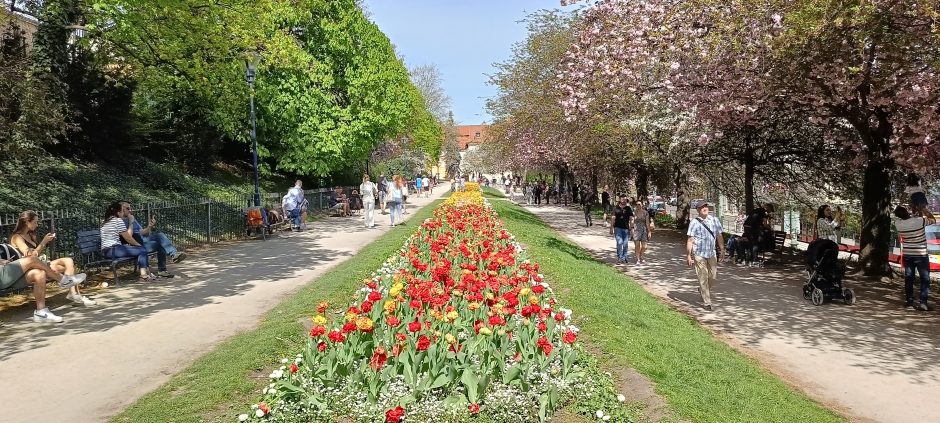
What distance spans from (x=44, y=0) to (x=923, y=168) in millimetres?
21156

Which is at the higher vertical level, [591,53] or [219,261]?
[591,53]

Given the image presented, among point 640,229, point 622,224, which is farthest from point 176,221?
point 640,229

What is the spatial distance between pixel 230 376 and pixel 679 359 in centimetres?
447

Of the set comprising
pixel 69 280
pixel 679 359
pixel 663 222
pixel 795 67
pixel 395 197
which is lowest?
pixel 679 359

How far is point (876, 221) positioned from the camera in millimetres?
12914

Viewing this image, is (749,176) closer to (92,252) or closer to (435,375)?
(435,375)

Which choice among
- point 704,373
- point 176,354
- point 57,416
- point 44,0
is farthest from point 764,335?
point 44,0

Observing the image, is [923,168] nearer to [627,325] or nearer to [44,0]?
[627,325]

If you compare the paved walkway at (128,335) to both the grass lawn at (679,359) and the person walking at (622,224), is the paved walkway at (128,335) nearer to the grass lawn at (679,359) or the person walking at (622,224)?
the grass lawn at (679,359)

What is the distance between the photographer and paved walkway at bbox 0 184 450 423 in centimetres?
559

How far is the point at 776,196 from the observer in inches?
908

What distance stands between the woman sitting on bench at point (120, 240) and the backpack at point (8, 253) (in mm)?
1986

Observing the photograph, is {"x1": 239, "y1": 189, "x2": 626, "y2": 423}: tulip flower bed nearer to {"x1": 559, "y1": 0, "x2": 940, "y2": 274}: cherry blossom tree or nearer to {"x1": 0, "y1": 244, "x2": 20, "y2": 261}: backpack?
{"x1": 0, "y1": 244, "x2": 20, "y2": 261}: backpack

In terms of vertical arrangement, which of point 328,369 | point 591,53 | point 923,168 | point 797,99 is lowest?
point 328,369
